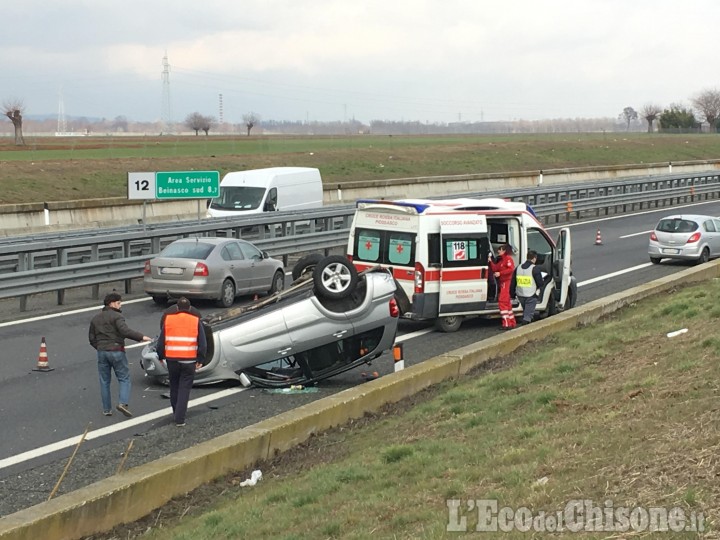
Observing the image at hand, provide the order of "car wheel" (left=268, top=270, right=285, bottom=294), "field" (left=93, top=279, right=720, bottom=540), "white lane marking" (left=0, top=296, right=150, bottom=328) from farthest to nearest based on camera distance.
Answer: "car wheel" (left=268, top=270, right=285, bottom=294)
"white lane marking" (left=0, top=296, right=150, bottom=328)
"field" (left=93, top=279, right=720, bottom=540)

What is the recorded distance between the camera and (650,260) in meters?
29.3

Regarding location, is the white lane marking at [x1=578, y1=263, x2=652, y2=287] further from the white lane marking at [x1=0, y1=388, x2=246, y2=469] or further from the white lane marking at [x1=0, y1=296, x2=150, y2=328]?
the white lane marking at [x1=0, y1=388, x2=246, y2=469]

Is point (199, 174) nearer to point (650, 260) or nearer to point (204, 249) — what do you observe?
point (204, 249)

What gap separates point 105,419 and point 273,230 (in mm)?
17661

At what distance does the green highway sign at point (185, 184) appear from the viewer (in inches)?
1163

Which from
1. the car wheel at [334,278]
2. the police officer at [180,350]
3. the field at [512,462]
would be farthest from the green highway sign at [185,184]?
the field at [512,462]

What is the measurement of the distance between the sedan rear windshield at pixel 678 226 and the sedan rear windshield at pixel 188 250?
43.8ft

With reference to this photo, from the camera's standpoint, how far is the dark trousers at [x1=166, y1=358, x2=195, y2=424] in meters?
11.6

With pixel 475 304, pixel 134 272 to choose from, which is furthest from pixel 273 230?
pixel 475 304

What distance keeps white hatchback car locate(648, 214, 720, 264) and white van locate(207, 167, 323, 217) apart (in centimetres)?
1195

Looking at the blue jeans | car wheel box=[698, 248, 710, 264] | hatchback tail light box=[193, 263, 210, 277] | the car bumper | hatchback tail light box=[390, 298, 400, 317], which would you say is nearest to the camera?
the blue jeans

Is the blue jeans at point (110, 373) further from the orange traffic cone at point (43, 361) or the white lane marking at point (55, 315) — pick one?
the white lane marking at point (55, 315)

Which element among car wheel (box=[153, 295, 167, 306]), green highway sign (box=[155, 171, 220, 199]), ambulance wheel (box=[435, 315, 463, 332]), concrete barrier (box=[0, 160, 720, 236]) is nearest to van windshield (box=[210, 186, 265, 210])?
green highway sign (box=[155, 171, 220, 199])

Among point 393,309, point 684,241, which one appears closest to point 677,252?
point 684,241
